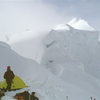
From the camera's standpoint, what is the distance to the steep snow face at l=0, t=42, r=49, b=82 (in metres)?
37.3

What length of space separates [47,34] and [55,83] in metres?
32.5

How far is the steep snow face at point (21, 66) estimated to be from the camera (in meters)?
37.3

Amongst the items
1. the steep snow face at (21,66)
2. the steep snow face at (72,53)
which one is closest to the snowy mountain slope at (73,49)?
the steep snow face at (72,53)

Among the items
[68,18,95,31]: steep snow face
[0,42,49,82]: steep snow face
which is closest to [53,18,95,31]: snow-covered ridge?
[68,18,95,31]: steep snow face

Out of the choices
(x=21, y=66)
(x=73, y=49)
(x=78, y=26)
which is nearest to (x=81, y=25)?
(x=78, y=26)

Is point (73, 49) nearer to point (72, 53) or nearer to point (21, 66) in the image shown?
point (72, 53)

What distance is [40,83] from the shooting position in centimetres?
3531

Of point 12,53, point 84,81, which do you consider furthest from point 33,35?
point 12,53

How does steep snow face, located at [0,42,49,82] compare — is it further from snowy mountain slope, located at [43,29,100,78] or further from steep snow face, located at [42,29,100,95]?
snowy mountain slope, located at [43,29,100,78]

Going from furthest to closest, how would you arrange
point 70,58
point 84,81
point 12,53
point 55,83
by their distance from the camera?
1. point 70,58
2. point 84,81
3. point 12,53
4. point 55,83

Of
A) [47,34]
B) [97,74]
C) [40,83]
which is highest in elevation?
[47,34]

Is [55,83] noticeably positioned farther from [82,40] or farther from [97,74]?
[82,40]

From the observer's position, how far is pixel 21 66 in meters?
39.5

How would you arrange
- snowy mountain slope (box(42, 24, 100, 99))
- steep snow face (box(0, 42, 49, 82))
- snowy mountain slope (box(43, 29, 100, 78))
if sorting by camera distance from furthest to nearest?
1. snowy mountain slope (box(43, 29, 100, 78))
2. snowy mountain slope (box(42, 24, 100, 99))
3. steep snow face (box(0, 42, 49, 82))
